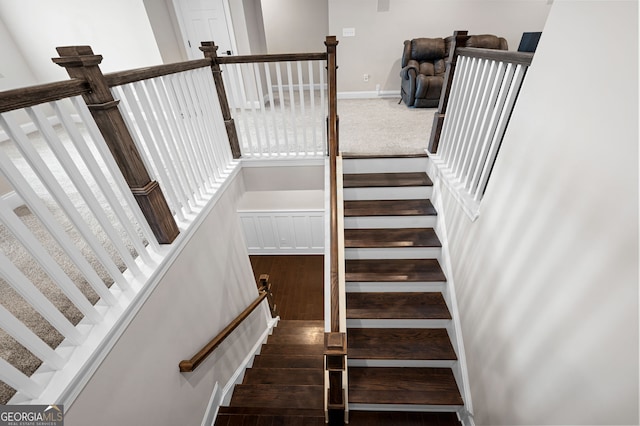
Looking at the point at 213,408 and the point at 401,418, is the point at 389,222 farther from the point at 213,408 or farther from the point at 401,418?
the point at 213,408

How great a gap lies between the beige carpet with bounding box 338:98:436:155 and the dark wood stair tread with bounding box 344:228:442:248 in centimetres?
85

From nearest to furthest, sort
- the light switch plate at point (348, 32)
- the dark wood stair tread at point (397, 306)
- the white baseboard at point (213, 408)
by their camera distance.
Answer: the white baseboard at point (213, 408) → the dark wood stair tread at point (397, 306) → the light switch plate at point (348, 32)

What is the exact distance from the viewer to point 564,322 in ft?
3.45

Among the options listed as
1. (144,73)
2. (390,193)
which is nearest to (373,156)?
(390,193)

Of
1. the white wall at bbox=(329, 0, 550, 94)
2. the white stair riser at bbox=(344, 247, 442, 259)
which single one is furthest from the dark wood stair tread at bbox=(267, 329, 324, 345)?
the white wall at bbox=(329, 0, 550, 94)

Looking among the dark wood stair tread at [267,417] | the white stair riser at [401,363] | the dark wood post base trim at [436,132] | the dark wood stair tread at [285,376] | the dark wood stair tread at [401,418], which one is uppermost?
the dark wood post base trim at [436,132]

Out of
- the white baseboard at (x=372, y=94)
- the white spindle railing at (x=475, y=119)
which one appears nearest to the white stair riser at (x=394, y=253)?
the white spindle railing at (x=475, y=119)

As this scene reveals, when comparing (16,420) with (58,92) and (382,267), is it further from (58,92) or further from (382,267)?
(382,267)

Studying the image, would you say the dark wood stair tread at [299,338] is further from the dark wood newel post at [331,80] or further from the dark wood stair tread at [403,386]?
the dark wood newel post at [331,80]

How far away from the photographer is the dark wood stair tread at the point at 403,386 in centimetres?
206

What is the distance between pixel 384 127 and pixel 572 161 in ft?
9.08

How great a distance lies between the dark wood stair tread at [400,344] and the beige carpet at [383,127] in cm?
175

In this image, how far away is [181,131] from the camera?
1.82 m

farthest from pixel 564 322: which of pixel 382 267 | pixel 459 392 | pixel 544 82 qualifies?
pixel 382 267
